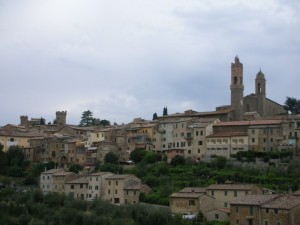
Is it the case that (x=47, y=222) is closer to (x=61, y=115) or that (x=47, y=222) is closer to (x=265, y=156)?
(x=265, y=156)

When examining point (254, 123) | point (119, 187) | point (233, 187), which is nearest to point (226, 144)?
point (254, 123)

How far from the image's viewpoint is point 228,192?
177 ft

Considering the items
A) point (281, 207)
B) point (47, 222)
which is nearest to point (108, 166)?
point (47, 222)

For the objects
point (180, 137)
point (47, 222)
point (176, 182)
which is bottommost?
point (47, 222)

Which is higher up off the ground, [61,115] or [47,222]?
[61,115]

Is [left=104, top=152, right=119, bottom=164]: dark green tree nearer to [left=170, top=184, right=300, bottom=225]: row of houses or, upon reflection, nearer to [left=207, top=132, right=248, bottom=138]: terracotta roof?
[left=207, top=132, right=248, bottom=138]: terracotta roof

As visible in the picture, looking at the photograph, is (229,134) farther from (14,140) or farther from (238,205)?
(14,140)

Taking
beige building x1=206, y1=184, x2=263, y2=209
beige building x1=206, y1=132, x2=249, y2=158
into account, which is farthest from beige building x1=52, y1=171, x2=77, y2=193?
beige building x1=206, y1=184, x2=263, y2=209

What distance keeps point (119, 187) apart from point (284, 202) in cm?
2342

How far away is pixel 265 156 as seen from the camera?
67.2 m

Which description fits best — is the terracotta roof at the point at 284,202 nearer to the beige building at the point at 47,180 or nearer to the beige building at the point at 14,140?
the beige building at the point at 47,180

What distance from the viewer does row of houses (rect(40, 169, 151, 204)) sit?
206 feet

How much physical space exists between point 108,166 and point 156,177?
989 centimetres

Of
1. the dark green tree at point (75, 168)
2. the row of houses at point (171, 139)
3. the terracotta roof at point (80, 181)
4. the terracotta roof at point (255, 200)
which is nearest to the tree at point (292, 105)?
the row of houses at point (171, 139)
